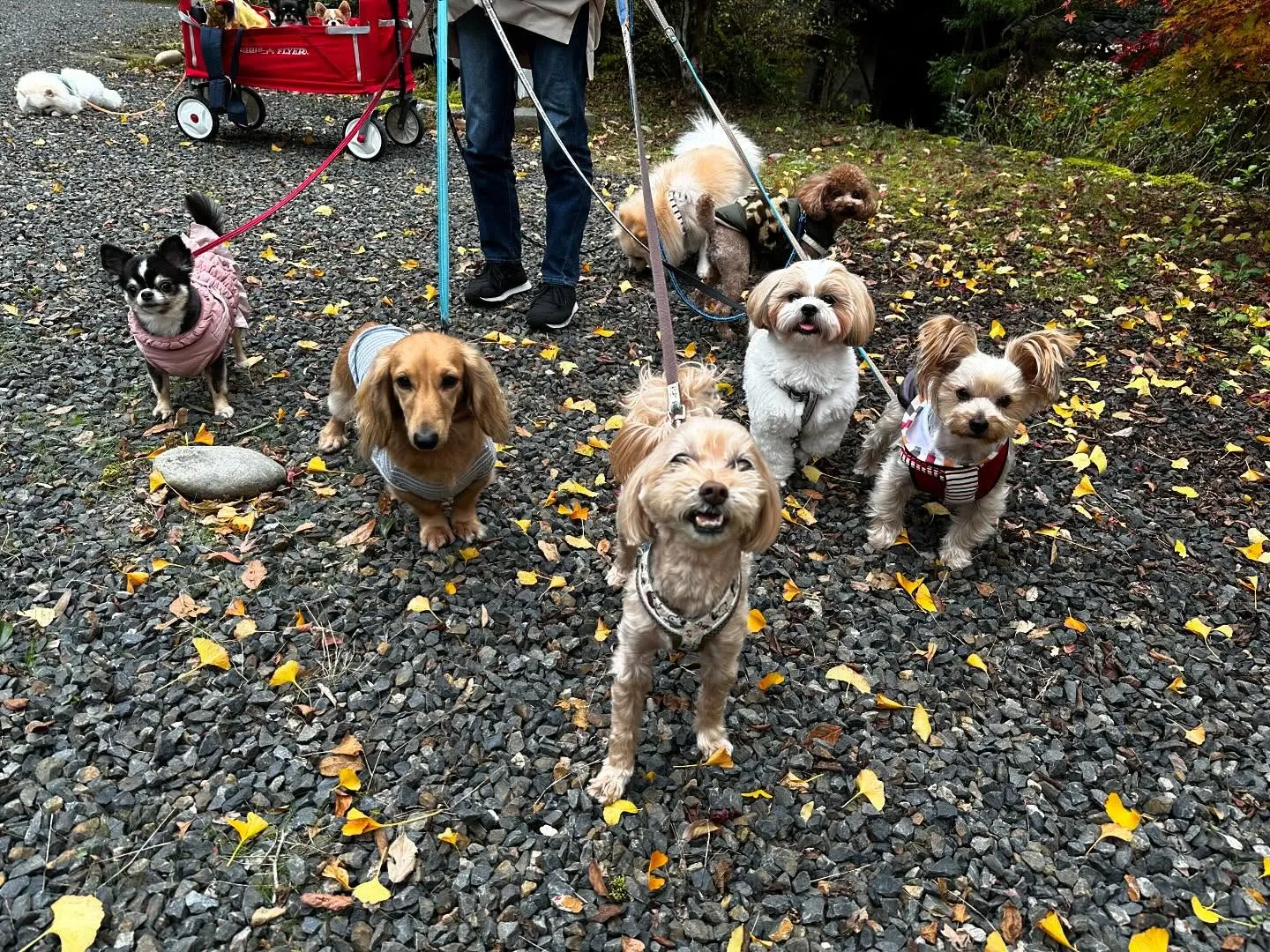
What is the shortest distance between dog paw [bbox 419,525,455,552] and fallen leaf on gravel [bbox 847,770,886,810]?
224 cm

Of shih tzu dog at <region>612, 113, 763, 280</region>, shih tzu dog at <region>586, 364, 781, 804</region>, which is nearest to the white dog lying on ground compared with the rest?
shih tzu dog at <region>612, 113, 763, 280</region>

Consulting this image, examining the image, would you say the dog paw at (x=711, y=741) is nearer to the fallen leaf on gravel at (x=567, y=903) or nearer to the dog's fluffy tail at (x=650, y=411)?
the fallen leaf on gravel at (x=567, y=903)

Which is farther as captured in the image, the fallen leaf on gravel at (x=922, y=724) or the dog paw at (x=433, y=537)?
the dog paw at (x=433, y=537)

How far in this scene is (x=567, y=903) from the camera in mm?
2447

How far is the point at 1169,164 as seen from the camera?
9.44 m

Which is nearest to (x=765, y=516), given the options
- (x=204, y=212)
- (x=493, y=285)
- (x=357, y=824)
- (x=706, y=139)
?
(x=357, y=824)

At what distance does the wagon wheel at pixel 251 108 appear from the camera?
31.0ft

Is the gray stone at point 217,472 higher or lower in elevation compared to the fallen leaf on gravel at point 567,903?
higher

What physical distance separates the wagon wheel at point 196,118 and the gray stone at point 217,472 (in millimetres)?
7549

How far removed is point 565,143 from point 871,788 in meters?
4.34

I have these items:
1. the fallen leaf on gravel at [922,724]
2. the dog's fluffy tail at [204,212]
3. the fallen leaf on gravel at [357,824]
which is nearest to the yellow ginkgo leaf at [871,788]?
the fallen leaf on gravel at [922,724]

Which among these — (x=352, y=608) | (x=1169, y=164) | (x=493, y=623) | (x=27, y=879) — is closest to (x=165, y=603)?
(x=352, y=608)

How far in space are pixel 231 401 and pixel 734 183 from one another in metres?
4.43

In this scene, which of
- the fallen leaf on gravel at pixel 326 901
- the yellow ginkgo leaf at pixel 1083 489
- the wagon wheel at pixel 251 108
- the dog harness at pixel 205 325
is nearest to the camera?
the fallen leaf on gravel at pixel 326 901
